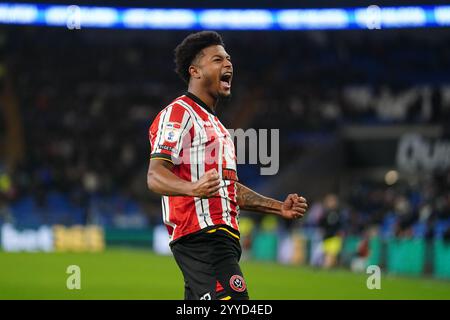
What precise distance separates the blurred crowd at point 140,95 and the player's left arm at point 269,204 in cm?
2512

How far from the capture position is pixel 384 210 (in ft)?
79.1

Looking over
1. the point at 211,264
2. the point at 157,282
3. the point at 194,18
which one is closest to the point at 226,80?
Result: the point at 211,264

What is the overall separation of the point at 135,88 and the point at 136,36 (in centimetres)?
220

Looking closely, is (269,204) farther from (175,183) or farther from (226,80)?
(175,183)

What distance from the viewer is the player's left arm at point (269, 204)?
19.7ft

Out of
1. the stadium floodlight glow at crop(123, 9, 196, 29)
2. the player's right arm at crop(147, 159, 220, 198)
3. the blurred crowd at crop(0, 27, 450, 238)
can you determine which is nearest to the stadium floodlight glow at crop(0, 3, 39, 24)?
the stadium floodlight glow at crop(123, 9, 196, 29)

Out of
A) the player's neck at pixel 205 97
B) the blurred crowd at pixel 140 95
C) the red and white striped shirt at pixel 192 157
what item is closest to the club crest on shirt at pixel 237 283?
the red and white striped shirt at pixel 192 157

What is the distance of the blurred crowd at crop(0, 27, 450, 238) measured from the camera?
109 ft

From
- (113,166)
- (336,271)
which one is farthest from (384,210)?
(113,166)

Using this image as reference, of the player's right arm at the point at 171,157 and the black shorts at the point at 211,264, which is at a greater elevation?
the player's right arm at the point at 171,157

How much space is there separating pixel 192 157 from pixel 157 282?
11.5m

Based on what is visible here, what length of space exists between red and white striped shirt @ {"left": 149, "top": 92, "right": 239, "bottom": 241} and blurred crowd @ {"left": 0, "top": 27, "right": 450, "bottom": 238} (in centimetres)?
2546

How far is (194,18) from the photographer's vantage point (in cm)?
2981

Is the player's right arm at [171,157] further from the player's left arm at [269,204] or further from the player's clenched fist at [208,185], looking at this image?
the player's left arm at [269,204]
